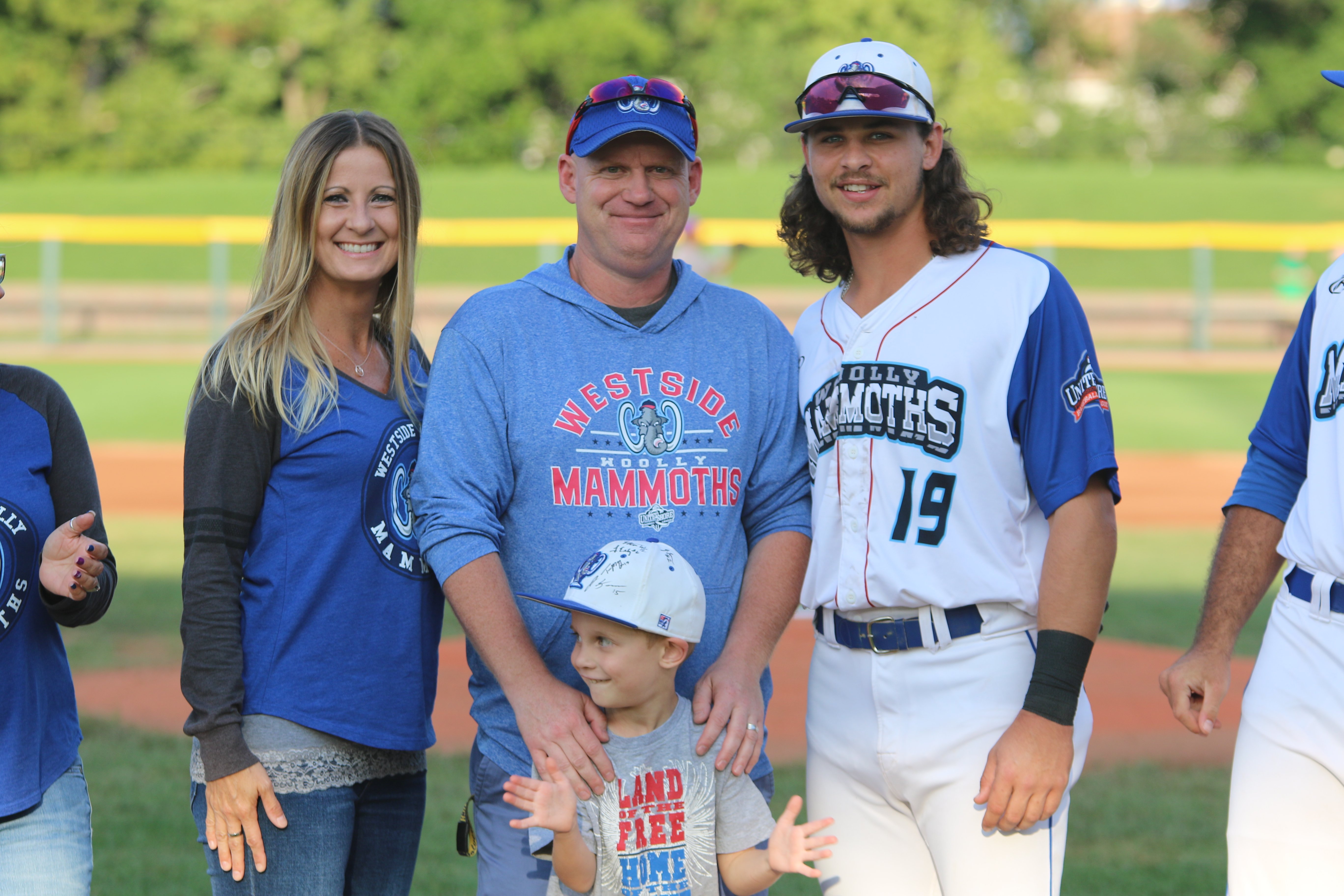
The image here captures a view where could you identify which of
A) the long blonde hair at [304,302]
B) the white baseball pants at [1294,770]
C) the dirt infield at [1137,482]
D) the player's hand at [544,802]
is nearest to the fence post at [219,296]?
the dirt infield at [1137,482]

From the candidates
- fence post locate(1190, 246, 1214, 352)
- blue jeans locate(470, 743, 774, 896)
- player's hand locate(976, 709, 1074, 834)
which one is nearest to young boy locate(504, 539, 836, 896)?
blue jeans locate(470, 743, 774, 896)

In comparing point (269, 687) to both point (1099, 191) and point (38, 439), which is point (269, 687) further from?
point (1099, 191)

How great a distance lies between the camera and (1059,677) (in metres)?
2.50

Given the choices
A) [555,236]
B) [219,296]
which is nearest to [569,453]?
[555,236]

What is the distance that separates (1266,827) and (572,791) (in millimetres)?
1384

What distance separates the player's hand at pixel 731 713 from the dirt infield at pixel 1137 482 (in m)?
9.43

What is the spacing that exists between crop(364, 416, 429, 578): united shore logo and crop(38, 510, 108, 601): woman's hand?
1.73 ft

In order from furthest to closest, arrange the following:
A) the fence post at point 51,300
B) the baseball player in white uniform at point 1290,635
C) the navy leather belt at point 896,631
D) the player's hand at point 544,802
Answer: the fence post at point 51,300
the navy leather belt at point 896,631
the baseball player in white uniform at point 1290,635
the player's hand at point 544,802

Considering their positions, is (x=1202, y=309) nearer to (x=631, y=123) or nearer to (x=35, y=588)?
(x=631, y=123)

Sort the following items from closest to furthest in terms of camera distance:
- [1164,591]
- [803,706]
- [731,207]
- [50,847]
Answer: [50,847] < [803,706] < [1164,591] < [731,207]

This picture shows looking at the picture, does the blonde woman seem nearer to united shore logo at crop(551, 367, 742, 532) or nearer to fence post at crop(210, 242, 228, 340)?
united shore logo at crop(551, 367, 742, 532)

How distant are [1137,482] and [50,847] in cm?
1219

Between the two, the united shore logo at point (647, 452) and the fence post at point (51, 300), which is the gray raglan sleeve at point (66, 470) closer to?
the united shore logo at point (647, 452)

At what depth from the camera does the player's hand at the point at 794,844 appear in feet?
7.74
